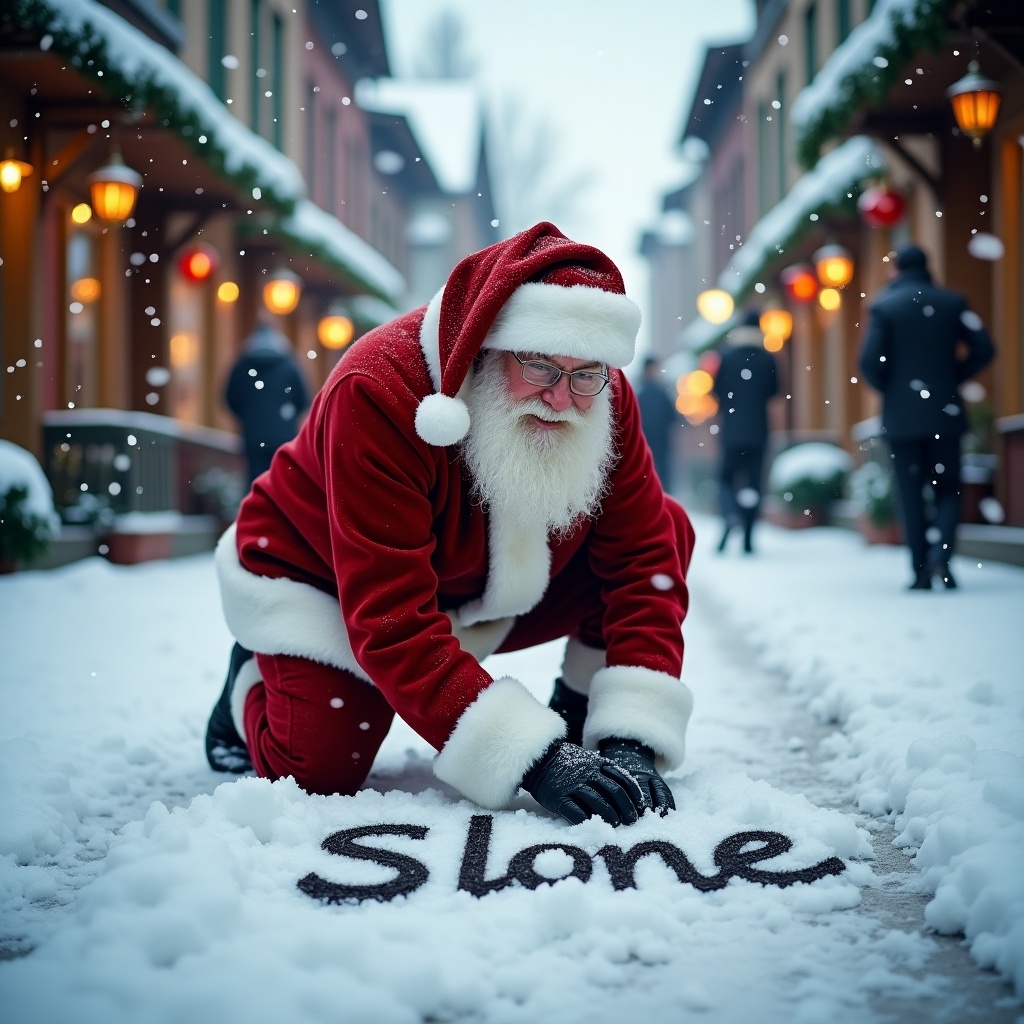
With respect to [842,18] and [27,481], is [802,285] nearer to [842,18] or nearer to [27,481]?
[842,18]

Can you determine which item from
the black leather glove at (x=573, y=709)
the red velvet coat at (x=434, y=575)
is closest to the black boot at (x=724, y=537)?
the red velvet coat at (x=434, y=575)

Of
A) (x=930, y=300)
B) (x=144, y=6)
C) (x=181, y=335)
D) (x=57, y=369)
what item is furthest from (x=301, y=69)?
(x=930, y=300)

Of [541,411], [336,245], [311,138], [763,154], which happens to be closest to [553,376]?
[541,411]

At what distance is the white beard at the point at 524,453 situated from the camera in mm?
2666

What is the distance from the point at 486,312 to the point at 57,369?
800cm

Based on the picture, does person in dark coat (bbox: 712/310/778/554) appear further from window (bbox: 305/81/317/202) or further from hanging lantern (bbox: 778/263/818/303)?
window (bbox: 305/81/317/202)

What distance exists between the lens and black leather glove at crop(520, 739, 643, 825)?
7.82 ft

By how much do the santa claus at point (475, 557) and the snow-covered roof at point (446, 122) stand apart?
24.2m

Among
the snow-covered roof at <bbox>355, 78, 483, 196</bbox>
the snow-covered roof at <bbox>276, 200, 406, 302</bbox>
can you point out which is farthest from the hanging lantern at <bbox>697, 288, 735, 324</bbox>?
the snow-covered roof at <bbox>355, 78, 483, 196</bbox>

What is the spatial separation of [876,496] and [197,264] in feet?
22.4

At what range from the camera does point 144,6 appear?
33.9ft

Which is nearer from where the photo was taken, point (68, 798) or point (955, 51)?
point (68, 798)

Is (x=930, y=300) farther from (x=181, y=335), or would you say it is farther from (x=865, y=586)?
(x=181, y=335)

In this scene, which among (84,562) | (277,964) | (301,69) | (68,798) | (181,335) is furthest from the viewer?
(301,69)
